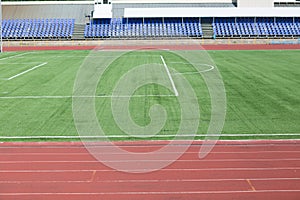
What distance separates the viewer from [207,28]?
6000 cm

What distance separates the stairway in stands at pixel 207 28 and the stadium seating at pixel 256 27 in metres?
0.56

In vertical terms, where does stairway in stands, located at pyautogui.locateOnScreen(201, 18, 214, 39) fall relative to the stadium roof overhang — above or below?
below

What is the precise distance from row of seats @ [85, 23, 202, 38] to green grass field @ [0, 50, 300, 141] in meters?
24.8

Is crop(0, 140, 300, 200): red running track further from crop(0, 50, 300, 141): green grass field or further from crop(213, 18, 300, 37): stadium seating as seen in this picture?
crop(213, 18, 300, 37): stadium seating

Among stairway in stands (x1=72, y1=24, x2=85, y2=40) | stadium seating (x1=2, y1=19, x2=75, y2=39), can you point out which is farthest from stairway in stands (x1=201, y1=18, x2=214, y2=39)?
stadium seating (x1=2, y1=19, x2=75, y2=39)

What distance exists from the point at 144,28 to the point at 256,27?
1436 cm

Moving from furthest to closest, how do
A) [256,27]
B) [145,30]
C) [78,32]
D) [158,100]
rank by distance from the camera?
1. [256,27]
2. [145,30]
3. [78,32]
4. [158,100]

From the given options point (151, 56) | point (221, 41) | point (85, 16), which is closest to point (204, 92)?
point (151, 56)

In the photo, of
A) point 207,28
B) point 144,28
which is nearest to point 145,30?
point 144,28

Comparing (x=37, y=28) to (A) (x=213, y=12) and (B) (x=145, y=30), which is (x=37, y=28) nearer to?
(B) (x=145, y=30)

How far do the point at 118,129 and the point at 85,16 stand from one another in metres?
50.3

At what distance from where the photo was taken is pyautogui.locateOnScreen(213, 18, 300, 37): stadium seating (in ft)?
191

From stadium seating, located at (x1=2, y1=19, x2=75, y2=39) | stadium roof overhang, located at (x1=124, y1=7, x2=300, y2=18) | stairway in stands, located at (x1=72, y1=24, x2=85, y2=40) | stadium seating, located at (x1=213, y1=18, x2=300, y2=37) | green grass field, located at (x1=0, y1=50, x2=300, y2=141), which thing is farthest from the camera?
stadium roof overhang, located at (x1=124, y1=7, x2=300, y2=18)

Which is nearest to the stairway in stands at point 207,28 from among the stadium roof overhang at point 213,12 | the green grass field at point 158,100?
the stadium roof overhang at point 213,12
